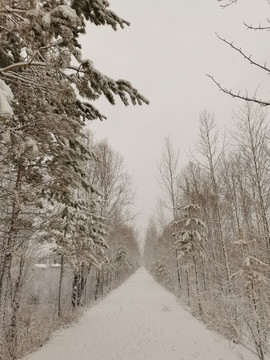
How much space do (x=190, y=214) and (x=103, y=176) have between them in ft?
24.1

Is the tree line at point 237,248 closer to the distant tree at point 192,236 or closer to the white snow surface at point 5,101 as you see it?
the distant tree at point 192,236

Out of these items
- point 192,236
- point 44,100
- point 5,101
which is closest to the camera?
point 5,101

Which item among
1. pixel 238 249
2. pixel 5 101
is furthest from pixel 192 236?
pixel 5 101

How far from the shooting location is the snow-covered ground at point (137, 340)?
274 inches

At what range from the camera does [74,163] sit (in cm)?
590

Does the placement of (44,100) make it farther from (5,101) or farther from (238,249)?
(238,249)

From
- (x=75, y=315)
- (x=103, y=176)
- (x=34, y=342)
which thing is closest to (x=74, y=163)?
(x=34, y=342)

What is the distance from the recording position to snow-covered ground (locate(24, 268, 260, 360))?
22.9ft

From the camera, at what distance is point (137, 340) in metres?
8.32

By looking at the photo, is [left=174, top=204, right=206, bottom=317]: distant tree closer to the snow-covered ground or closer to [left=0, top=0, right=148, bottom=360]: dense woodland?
the snow-covered ground

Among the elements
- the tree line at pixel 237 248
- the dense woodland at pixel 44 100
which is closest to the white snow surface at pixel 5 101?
the dense woodland at pixel 44 100

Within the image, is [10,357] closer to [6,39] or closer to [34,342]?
[34,342]

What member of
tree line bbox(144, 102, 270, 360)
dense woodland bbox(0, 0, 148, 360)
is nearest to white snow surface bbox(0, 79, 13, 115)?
dense woodland bbox(0, 0, 148, 360)

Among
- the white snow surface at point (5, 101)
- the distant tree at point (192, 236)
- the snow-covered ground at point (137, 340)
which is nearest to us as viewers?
the white snow surface at point (5, 101)
